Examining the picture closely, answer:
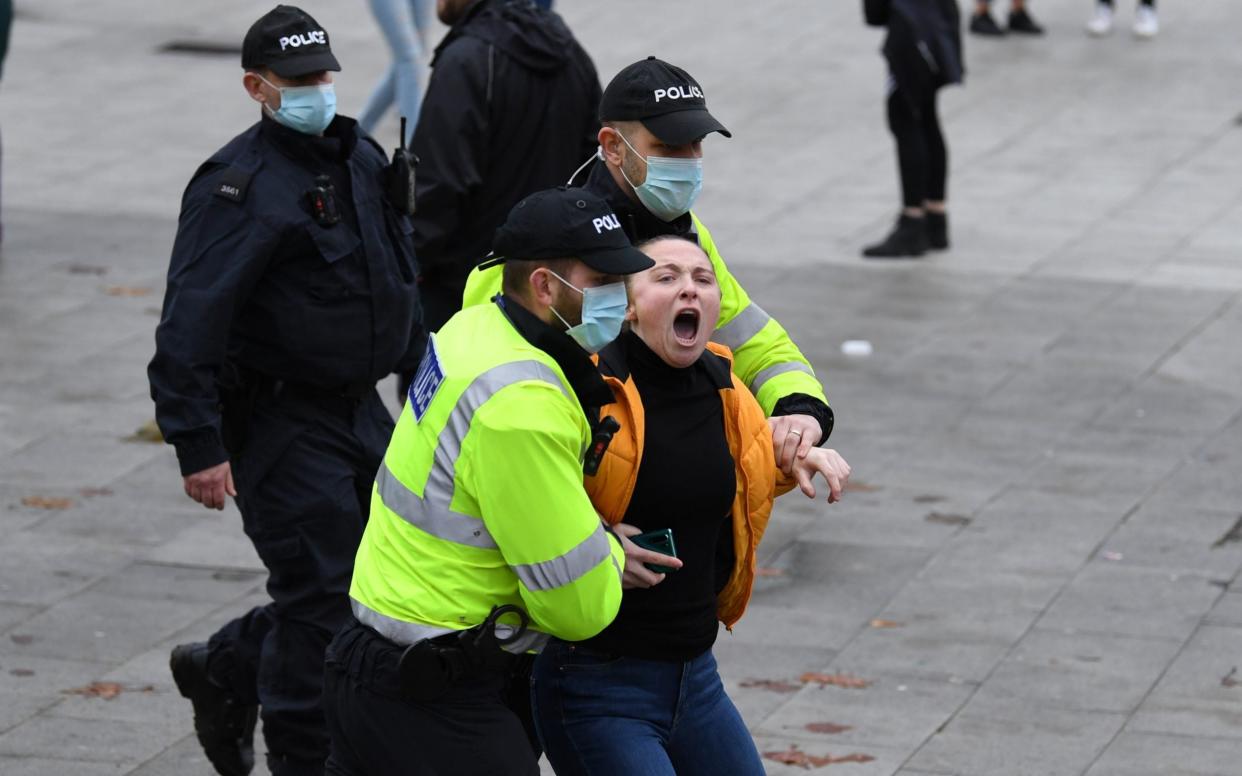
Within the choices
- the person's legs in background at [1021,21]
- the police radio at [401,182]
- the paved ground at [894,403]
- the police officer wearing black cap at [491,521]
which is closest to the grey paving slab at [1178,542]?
the paved ground at [894,403]

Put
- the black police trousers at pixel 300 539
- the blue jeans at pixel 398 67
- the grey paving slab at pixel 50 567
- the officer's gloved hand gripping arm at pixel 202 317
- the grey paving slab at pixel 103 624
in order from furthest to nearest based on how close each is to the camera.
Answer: the blue jeans at pixel 398 67 < the grey paving slab at pixel 50 567 < the grey paving slab at pixel 103 624 < the black police trousers at pixel 300 539 < the officer's gloved hand gripping arm at pixel 202 317

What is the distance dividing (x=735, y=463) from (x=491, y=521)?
67 cm

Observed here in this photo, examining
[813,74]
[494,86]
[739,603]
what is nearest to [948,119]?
[813,74]

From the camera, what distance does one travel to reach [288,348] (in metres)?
5.70

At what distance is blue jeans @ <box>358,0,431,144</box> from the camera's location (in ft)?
42.2

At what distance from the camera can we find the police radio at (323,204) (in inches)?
225

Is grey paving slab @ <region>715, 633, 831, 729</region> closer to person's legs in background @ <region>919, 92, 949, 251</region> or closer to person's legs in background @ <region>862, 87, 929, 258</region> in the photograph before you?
person's legs in background @ <region>862, 87, 929, 258</region>

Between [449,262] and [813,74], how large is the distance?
9670mm

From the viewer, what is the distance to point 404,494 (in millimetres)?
4129

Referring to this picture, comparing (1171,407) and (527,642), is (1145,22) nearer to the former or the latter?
(1171,407)

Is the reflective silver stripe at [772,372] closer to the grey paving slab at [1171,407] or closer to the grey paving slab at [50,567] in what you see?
the grey paving slab at [50,567]

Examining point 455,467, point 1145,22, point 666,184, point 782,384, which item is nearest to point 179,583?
point 782,384

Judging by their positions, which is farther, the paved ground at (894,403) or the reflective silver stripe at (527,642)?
the paved ground at (894,403)

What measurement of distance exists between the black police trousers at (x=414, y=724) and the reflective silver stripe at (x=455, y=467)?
27 centimetres
